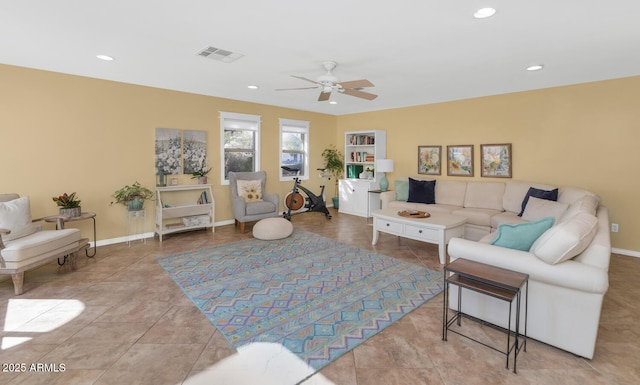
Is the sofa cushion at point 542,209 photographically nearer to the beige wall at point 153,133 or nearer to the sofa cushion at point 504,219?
the sofa cushion at point 504,219

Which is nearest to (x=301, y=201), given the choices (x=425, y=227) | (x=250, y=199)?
(x=250, y=199)

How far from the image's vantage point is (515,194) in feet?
15.7

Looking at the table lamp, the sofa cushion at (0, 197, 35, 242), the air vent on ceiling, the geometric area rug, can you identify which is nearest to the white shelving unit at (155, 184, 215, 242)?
the geometric area rug

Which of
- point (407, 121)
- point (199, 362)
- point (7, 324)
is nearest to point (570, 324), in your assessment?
point (199, 362)

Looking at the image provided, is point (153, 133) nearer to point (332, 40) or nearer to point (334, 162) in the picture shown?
point (332, 40)

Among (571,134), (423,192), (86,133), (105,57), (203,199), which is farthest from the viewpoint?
(423,192)

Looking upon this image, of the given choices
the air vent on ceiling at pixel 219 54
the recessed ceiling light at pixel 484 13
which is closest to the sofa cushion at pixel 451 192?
the recessed ceiling light at pixel 484 13

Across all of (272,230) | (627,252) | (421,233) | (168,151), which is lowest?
Result: (627,252)

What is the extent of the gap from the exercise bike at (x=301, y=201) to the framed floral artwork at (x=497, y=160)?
3.29 metres

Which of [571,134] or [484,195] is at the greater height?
[571,134]

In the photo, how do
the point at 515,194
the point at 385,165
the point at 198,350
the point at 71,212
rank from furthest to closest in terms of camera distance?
the point at 385,165 → the point at 515,194 → the point at 71,212 → the point at 198,350

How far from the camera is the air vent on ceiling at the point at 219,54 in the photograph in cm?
333

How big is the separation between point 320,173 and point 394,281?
15.7 ft

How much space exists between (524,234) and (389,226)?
2.20 m
